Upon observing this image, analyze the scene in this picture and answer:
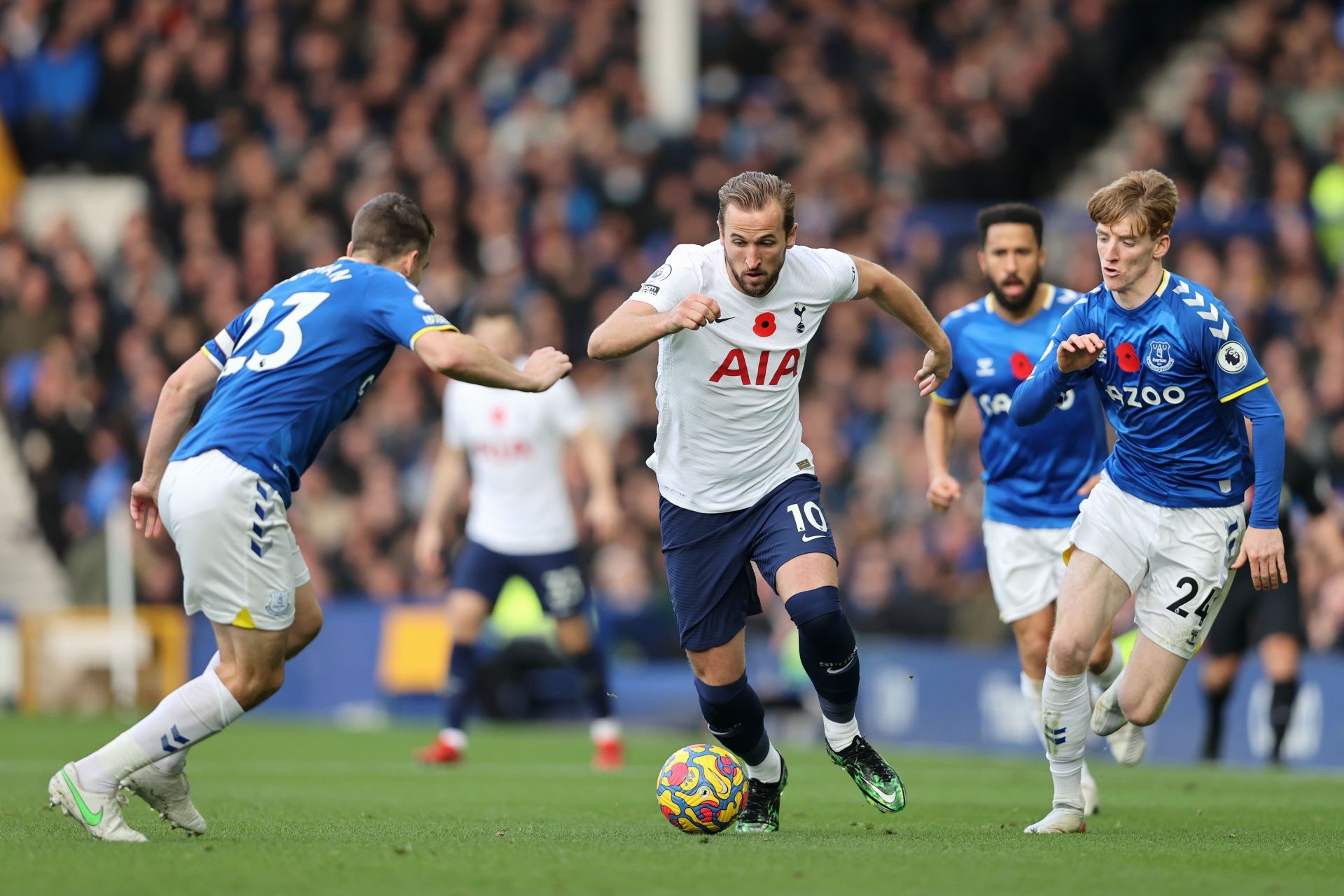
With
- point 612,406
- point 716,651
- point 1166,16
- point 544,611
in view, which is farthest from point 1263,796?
point 1166,16

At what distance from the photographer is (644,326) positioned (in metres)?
6.90

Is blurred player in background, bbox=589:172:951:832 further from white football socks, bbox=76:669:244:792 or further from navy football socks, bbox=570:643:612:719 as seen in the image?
navy football socks, bbox=570:643:612:719

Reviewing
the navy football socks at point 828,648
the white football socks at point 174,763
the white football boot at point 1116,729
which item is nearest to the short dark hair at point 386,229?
the white football socks at point 174,763

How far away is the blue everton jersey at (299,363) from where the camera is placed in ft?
22.6

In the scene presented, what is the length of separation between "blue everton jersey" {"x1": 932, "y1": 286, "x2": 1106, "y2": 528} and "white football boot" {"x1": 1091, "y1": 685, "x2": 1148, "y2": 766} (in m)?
1.12

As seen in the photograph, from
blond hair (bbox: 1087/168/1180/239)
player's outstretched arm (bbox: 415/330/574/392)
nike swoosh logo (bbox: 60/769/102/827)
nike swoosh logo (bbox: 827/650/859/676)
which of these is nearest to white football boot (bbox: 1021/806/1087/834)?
nike swoosh logo (bbox: 827/650/859/676)

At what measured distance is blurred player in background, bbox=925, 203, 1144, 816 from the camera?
9039mm

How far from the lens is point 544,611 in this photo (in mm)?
12453

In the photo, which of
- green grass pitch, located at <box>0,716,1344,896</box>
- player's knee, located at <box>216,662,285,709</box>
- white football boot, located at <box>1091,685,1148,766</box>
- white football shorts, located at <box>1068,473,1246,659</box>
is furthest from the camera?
white football boot, located at <box>1091,685,1148,766</box>

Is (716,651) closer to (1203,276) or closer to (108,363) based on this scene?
(1203,276)

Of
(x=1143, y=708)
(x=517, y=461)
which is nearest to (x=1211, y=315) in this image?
(x=1143, y=708)

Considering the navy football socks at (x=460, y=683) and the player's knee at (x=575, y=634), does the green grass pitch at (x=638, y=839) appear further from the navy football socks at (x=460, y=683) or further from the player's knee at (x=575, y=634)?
the player's knee at (x=575, y=634)

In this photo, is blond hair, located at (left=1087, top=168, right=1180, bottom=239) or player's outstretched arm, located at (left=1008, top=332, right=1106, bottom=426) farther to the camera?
blond hair, located at (left=1087, top=168, right=1180, bottom=239)

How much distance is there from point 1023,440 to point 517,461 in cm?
449
